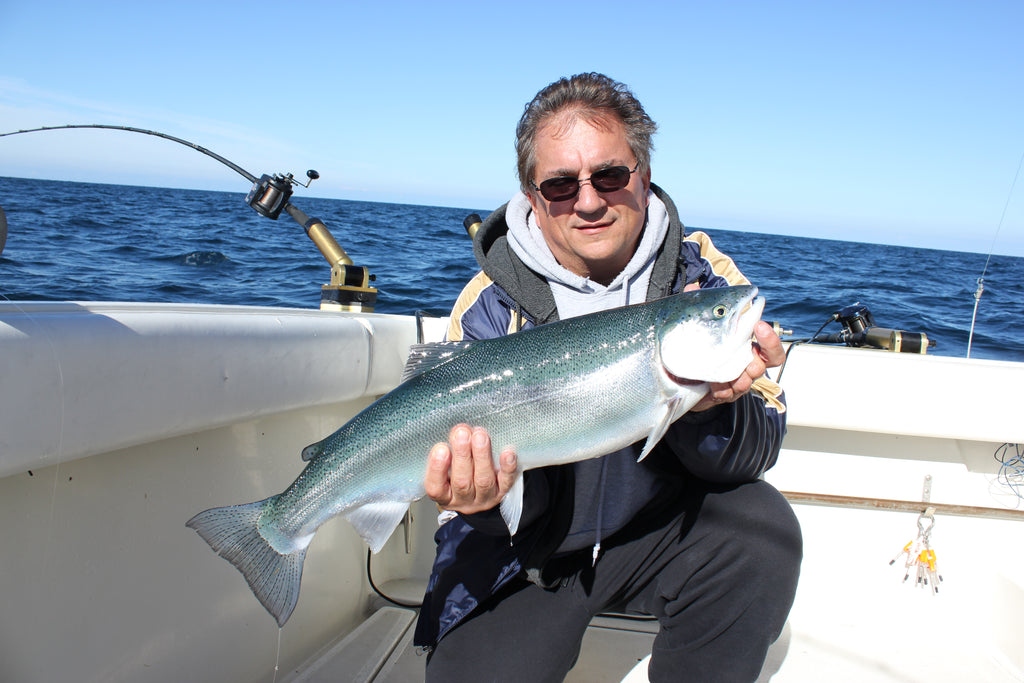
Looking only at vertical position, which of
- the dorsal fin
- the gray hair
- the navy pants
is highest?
the gray hair

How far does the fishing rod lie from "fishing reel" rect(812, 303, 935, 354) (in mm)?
2841

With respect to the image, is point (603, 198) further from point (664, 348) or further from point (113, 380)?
point (113, 380)

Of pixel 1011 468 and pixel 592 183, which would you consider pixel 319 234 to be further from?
pixel 1011 468

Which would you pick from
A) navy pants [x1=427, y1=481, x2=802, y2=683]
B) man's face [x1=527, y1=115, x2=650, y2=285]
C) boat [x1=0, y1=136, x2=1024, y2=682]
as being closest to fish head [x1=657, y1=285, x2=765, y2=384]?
man's face [x1=527, y1=115, x2=650, y2=285]

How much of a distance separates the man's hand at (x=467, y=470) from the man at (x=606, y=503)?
0.02 meters

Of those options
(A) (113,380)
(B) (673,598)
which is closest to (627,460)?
(B) (673,598)

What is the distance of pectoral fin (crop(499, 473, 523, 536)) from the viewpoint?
224 centimetres

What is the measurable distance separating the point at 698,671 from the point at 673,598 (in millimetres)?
272

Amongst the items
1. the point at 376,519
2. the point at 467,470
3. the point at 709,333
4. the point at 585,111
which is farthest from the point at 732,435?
the point at 585,111

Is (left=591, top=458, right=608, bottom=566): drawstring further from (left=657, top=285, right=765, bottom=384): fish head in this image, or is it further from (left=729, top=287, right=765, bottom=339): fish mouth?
(left=729, top=287, right=765, bottom=339): fish mouth

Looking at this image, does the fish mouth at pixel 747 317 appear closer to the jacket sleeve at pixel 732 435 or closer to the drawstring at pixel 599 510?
the jacket sleeve at pixel 732 435

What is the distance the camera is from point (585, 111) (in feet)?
8.71

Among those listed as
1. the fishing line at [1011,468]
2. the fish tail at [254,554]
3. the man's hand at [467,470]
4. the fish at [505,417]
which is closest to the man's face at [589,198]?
the fish at [505,417]

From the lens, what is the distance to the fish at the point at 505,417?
7.00ft
